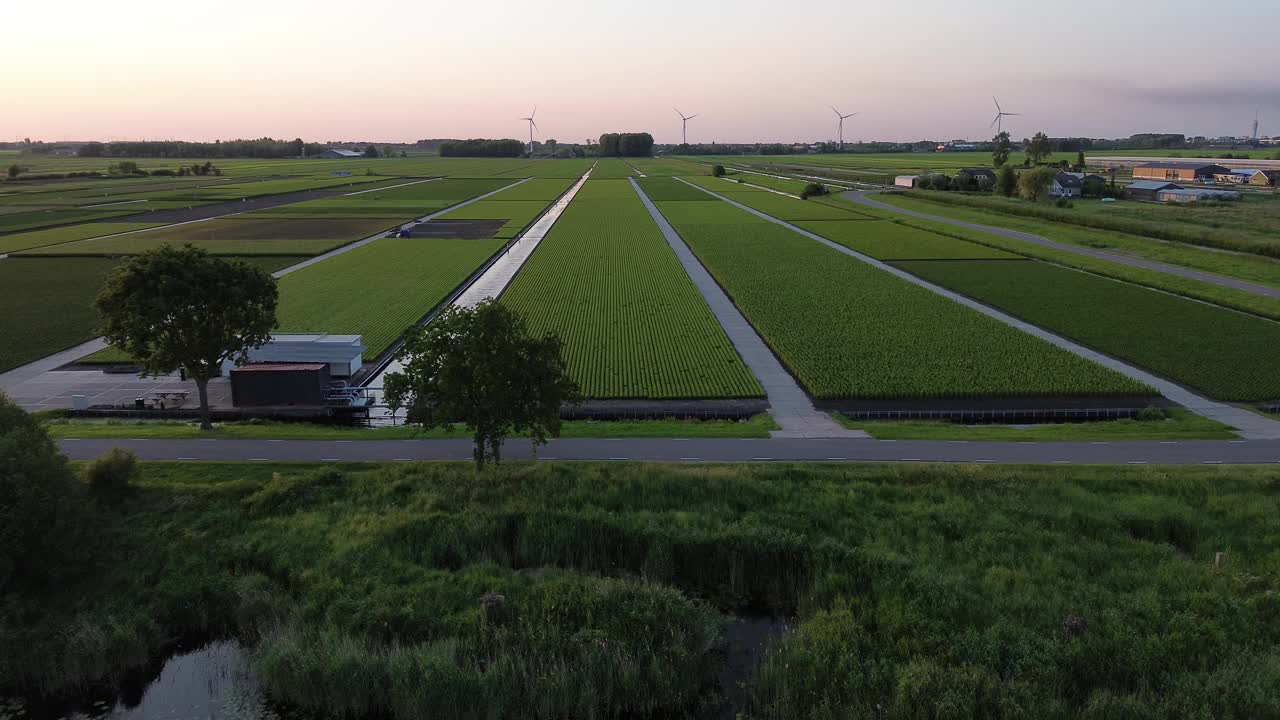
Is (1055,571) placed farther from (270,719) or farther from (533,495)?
(270,719)

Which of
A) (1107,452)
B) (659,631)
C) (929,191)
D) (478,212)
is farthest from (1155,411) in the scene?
(929,191)

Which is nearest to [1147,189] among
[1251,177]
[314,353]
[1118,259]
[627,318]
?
[1251,177]

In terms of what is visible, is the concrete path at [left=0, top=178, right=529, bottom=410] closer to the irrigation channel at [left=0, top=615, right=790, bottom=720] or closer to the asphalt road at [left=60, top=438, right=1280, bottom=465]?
the asphalt road at [left=60, top=438, right=1280, bottom=465]

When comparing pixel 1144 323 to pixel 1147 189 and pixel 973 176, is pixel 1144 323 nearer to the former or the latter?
pixel 1147 189

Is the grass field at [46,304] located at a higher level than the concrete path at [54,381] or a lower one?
higher

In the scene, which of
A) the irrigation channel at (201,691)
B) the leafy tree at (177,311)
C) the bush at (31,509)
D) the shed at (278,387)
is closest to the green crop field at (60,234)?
the shed at (278,387)

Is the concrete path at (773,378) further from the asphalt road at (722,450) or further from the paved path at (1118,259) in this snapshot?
the paved path at (1118,259)
